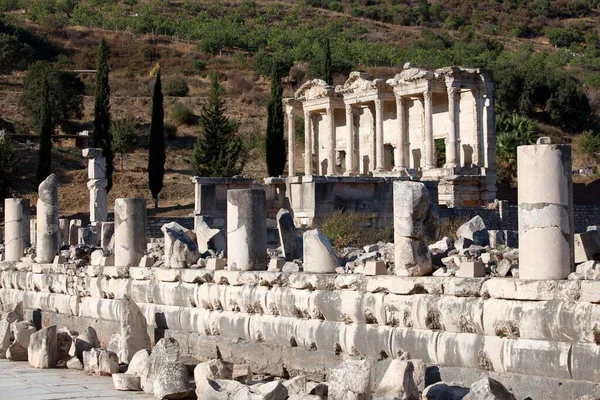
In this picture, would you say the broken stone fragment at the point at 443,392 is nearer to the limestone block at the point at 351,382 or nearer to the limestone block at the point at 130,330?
the limestone block at the point at 351,382

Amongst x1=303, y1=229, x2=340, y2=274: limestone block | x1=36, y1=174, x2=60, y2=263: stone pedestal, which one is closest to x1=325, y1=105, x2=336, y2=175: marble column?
x1=36, y1=174, x2=60, y2=263: stone pedestal

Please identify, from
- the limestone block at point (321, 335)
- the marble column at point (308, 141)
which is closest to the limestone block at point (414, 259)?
the limestone block at point (321, 335)

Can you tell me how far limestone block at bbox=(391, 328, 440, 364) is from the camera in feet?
32.7

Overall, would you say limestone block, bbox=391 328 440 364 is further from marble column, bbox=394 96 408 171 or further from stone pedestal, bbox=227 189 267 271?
marble column, bbox=394 96 408 171

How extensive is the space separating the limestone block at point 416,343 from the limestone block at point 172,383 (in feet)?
7.28

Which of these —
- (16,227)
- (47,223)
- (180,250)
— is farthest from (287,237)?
(16,227)

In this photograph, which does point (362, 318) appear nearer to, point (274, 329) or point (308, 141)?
point (274, 329)

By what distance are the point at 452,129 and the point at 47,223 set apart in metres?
24.9

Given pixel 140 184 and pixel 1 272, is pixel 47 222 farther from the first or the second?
pixel 140 184

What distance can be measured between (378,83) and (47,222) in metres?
26.6

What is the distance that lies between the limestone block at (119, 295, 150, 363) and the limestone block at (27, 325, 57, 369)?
962mm

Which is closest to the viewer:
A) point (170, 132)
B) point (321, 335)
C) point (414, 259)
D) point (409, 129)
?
point (414, 259)

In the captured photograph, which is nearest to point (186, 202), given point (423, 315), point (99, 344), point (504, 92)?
point (504, 92)

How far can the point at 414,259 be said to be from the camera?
10.5 metres
